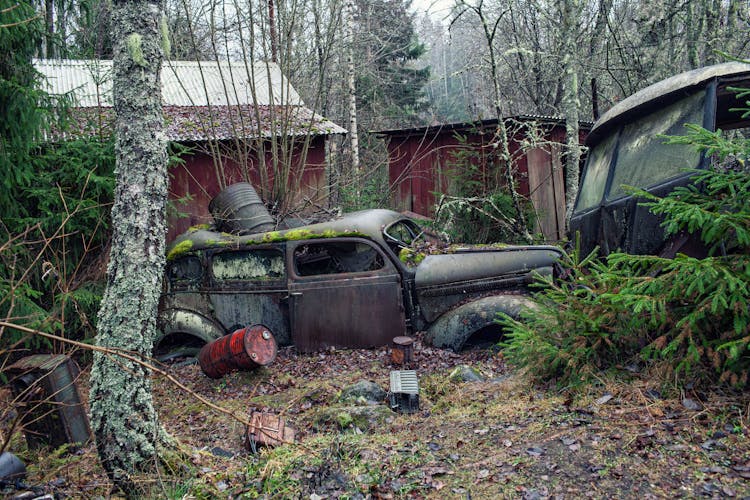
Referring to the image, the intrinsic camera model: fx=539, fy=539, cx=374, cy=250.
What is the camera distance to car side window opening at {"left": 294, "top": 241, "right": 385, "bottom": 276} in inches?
255

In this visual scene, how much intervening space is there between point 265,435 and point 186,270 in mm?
3655

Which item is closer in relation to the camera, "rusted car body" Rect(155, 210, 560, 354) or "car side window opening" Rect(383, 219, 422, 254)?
"rusted car body" Rect(155, 210, 560, 354)

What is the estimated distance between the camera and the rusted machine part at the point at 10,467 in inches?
133

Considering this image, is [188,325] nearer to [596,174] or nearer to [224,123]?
[596,174]

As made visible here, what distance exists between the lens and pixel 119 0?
147 inches

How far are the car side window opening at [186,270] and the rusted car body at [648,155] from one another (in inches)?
183

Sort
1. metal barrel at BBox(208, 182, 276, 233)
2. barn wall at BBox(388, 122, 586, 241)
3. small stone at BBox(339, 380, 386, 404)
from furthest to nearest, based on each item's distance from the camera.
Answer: barn wall at BBox(388, 122, 586, 241) → metal barrel at BBox(208, 182, 276, 233) → small stone at BBox(339, 380, 386, 404)

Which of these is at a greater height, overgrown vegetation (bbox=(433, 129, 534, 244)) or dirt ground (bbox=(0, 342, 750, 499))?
overgrown vegetation (bbox=(433, 129, 534, 244))

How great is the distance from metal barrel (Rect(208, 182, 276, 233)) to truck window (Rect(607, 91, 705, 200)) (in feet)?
13.7

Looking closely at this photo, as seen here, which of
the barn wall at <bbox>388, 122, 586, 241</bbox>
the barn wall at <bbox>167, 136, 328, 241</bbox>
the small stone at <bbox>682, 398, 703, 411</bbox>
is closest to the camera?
the small stone at <bbox>682, 398, 703, 411</bbox>

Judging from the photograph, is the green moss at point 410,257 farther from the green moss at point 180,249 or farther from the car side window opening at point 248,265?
the green moss at point 180,249

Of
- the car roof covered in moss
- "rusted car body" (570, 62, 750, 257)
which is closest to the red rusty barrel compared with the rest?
the car roof covered in moss

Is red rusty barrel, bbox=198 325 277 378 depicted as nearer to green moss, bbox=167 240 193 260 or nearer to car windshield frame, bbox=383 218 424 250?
green moss, bbox=167 240 193 260

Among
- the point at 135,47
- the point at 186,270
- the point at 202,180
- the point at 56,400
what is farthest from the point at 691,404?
the point at 202,180
